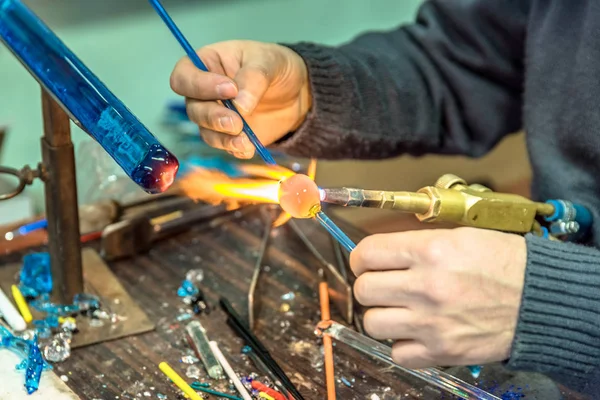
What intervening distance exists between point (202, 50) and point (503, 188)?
25.7 inches

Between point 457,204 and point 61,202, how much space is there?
0.38 meters

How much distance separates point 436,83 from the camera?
910mm

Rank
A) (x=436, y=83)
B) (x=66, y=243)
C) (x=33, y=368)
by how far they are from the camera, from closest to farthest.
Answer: (x=33, y=368) → (x=66, y=243) → (x=436, y=83)

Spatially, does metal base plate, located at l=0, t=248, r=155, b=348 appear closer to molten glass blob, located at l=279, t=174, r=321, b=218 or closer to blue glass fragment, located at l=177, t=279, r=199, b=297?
blue glass fragment, located at l=177, t=279, r=199, b=297

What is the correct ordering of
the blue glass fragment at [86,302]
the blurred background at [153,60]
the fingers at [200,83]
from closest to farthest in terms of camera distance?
1. the fingers at [200,83]
2. the blue glass fragment at [86,302]
3. the blurred background at [153,60]

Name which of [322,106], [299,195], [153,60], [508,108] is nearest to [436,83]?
[508,108]

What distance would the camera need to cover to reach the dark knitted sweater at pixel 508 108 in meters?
0.54

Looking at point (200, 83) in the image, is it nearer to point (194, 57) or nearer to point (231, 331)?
point (194, 57)

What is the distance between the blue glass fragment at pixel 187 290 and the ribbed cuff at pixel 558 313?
13.7 inches

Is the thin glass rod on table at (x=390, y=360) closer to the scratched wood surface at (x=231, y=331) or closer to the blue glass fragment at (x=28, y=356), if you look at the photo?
the scratched wood surface at (x=231, y=331)

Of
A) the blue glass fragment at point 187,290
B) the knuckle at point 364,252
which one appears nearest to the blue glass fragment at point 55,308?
the blue glass fragment at point 187,290

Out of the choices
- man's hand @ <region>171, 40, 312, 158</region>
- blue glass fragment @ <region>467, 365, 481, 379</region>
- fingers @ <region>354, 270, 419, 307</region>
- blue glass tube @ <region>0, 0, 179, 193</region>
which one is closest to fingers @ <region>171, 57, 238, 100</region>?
man's hand @ <region>171, 40, 312, 158</region>

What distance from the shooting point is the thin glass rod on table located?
0.59m

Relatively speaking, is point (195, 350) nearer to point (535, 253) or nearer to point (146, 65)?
point (535, 253)
